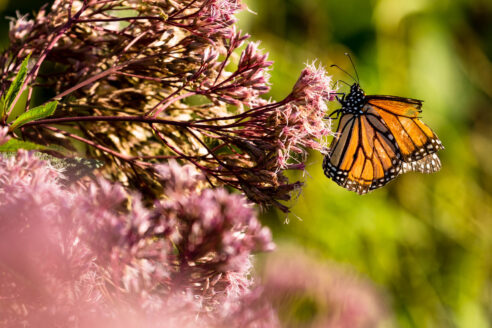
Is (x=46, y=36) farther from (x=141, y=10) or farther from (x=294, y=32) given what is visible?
(x=294, y=32)

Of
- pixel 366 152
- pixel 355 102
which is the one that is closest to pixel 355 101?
pixel 355 102

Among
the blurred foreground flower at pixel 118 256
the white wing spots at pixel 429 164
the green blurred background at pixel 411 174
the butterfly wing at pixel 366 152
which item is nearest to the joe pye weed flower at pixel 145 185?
the blurred foreground flower at pixel 118 256

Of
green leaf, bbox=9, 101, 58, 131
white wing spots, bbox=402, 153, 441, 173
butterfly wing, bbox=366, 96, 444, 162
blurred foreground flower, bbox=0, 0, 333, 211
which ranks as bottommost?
green leaf, bbox=9, 101, 58, 131

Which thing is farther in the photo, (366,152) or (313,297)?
(366,152)

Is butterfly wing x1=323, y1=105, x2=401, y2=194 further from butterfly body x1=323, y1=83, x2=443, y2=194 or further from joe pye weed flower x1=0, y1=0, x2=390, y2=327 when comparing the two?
joe pye weed flower x1=0, y1=0, x2=390, y2=327

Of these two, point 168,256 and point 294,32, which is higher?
point 294,32

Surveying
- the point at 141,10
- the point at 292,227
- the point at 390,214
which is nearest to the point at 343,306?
the point at 141,10

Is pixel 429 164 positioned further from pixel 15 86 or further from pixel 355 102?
pixel 15 86

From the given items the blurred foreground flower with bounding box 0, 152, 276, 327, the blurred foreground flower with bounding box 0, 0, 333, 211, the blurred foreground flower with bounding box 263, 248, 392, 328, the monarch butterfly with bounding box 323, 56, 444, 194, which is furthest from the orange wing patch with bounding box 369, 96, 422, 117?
the blurred foreground flower with bounding box 0, 152, 276, 327
